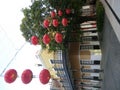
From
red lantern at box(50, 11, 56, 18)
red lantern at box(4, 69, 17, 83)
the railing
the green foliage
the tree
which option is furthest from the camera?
the railing

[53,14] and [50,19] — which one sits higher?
[53,14]

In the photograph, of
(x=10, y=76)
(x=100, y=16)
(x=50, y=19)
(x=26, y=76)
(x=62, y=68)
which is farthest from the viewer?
(x=62, y=68)

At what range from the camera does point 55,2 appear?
18.9 metres

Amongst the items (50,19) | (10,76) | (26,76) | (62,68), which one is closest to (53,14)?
→ (50,19)

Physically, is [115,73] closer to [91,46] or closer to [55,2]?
[55,2]

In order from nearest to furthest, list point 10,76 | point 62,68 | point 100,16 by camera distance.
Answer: point 10,76
point 100,16
point 62,68

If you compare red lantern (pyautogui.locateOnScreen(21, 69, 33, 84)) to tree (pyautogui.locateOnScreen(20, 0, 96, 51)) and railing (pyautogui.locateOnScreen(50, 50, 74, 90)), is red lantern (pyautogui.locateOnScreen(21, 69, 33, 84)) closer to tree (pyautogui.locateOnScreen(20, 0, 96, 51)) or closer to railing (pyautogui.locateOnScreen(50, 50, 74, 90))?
tree (pyautogui.locateOnScreen(20, 0, 96, 51))

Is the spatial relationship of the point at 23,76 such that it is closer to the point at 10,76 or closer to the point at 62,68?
the point at 10,76

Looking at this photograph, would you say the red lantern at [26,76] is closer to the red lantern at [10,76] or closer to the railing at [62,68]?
the red lantern at [10,76]

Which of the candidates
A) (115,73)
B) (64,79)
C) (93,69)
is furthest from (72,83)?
(115,73)

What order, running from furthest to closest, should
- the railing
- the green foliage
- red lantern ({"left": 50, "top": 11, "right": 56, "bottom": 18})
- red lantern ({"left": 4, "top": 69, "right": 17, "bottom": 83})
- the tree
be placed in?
the railing, the tree, red lantern ({"left": 50, "top": 11, "right": 56, "bottom": 18}), the green foliage, red lantern ({"left": 4, "top": 69, "right": 17, "bottom": 83})

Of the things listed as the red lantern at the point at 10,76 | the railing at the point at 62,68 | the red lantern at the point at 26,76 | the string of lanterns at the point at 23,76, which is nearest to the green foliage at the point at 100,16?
the railing at the point at 62,68

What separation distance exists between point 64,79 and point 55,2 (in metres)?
7.85

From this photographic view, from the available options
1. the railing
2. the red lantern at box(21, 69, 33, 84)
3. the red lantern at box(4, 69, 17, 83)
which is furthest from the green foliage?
the red lantern at box(4, 69, 17, 83)
